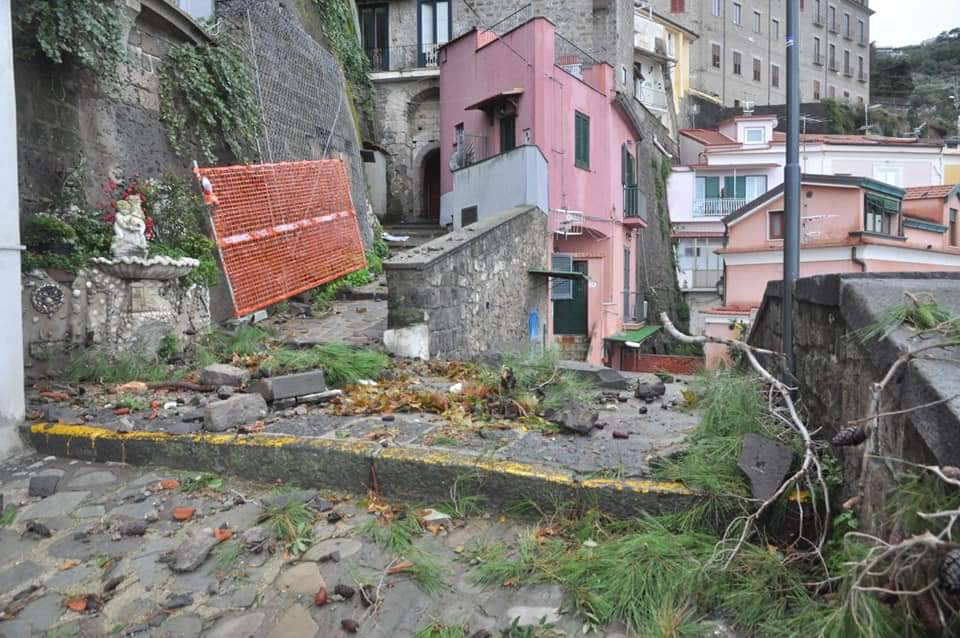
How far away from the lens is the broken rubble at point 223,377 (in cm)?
530

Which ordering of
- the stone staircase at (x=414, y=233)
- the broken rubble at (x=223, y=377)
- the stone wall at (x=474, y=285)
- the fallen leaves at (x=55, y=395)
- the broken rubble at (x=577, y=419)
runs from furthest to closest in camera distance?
the stone staircase at (x=414, y=233), the stone wall at (x=474, y=285), the broken rubble at (x=223, y=377), the fallen leaves at (x=55, y=395), the broken rubble at (x=577, y=419)

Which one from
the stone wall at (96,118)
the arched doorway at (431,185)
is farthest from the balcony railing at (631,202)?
the stone wall at (96,118)

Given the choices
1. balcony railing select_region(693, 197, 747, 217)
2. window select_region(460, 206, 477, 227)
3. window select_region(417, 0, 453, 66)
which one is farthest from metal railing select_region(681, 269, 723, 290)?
window select_region(460, 206, 477, 227)

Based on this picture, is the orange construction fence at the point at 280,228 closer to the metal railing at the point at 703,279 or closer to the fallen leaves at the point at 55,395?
the fallen leaves at the point at 55,395

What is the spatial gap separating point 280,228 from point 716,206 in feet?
85.2

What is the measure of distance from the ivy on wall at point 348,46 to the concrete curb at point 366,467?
14409mm

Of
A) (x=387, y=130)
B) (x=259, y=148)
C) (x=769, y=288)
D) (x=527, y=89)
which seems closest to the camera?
(x=769, y=288)

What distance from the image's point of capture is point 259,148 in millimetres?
10406

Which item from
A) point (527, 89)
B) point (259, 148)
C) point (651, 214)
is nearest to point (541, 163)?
point (527, 89)

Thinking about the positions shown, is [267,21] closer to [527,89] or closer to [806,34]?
[527,89]

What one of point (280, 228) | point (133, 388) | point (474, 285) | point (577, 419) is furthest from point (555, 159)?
point (577, 419)

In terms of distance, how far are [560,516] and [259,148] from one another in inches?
357

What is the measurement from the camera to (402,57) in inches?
900

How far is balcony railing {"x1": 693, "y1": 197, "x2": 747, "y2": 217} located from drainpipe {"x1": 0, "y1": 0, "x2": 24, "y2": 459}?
29705 millimetres
